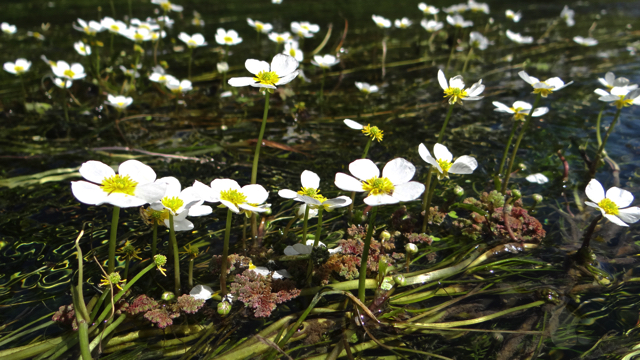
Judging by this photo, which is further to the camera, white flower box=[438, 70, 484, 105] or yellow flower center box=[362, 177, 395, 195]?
white flower box=[438, 70, 484, 105]

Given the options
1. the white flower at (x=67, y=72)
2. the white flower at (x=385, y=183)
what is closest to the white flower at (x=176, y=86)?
the white flower at (x=67, y=72)

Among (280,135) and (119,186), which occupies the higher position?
(119,186)

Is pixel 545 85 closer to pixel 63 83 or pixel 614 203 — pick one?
pixel 614 203

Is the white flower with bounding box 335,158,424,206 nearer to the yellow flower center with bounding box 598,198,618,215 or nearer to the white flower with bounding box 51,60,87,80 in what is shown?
the yellow flower center with bounding box 598,198,618,215

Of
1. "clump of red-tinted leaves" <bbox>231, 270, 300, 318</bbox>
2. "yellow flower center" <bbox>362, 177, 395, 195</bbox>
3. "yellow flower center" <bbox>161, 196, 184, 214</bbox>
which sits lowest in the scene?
"clump of red-tinted leaves" <bbox>231, 270, 300, 318</bbox>

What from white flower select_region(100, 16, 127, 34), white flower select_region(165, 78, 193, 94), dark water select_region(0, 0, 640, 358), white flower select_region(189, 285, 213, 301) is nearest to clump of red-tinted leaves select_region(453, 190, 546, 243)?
dark water select_region(0, 0, 640, 358)

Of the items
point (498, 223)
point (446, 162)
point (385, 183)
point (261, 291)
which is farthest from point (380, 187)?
point (498, 223)

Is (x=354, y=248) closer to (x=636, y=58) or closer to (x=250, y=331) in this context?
(x=250, y=331)
